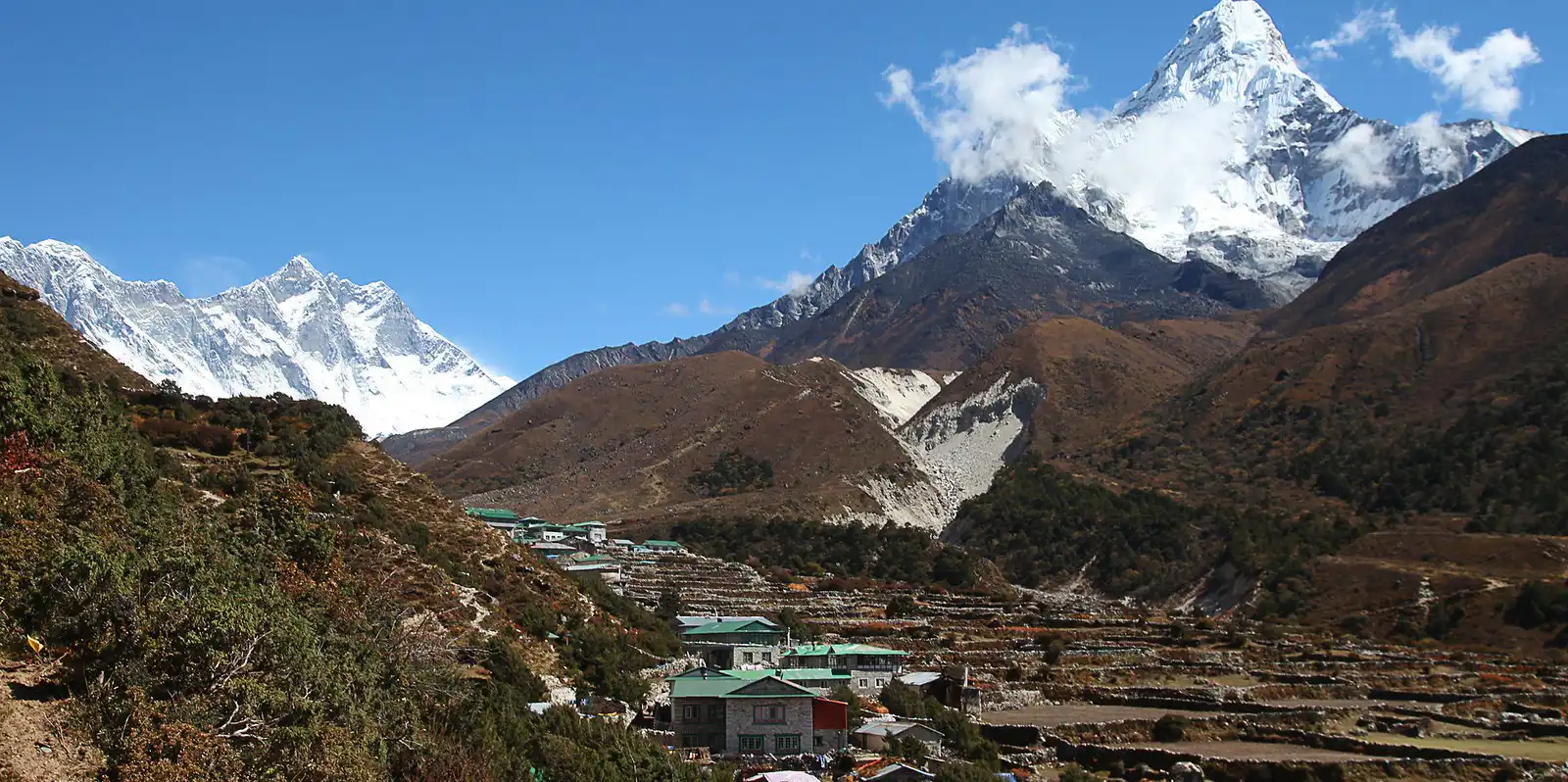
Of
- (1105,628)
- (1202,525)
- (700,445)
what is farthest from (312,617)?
(700,445)

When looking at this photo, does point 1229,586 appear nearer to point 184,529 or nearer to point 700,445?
point 184,529

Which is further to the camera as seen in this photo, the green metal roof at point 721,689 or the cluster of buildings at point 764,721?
the green metal roof at point 721,689

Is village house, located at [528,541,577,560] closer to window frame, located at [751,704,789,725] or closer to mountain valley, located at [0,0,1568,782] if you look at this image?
mountain valley, located at [0,0,1568,782]

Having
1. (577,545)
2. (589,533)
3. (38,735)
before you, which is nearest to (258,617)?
(38,735)

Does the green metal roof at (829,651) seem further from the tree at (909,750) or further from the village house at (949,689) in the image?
the tree at (909,750)

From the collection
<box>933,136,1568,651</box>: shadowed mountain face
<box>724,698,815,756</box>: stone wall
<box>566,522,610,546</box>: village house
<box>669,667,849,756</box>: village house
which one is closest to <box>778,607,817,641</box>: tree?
<box>669,667,849,756</box>: village house

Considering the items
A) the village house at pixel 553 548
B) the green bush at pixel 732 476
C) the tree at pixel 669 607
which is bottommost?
the tree at pixel 669 607

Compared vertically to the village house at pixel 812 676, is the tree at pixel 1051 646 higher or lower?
higher

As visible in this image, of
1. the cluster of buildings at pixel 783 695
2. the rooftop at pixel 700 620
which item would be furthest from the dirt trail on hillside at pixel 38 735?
the rooftop at pixel 700 620
